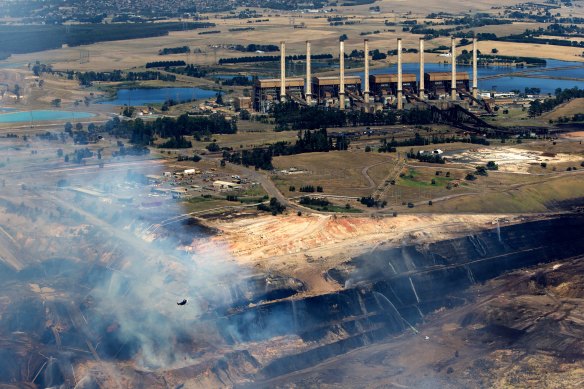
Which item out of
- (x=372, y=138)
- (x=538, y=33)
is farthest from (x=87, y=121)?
(x=538, y=33)

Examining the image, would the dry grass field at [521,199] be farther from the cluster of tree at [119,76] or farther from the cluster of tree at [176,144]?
the cluster of tree at [119,76]

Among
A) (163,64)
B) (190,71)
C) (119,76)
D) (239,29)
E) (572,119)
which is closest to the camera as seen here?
(572,119)

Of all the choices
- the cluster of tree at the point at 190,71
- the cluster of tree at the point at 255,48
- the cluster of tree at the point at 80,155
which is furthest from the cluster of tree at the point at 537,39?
the cluster of tree at the point at 80,155

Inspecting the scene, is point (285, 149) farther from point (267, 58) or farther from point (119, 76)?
point (267, 58)

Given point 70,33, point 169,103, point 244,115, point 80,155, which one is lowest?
point 244,115

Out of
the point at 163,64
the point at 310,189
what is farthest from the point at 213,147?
the point at 163,64

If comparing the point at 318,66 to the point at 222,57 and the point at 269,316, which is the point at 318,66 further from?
the point at 269,316
